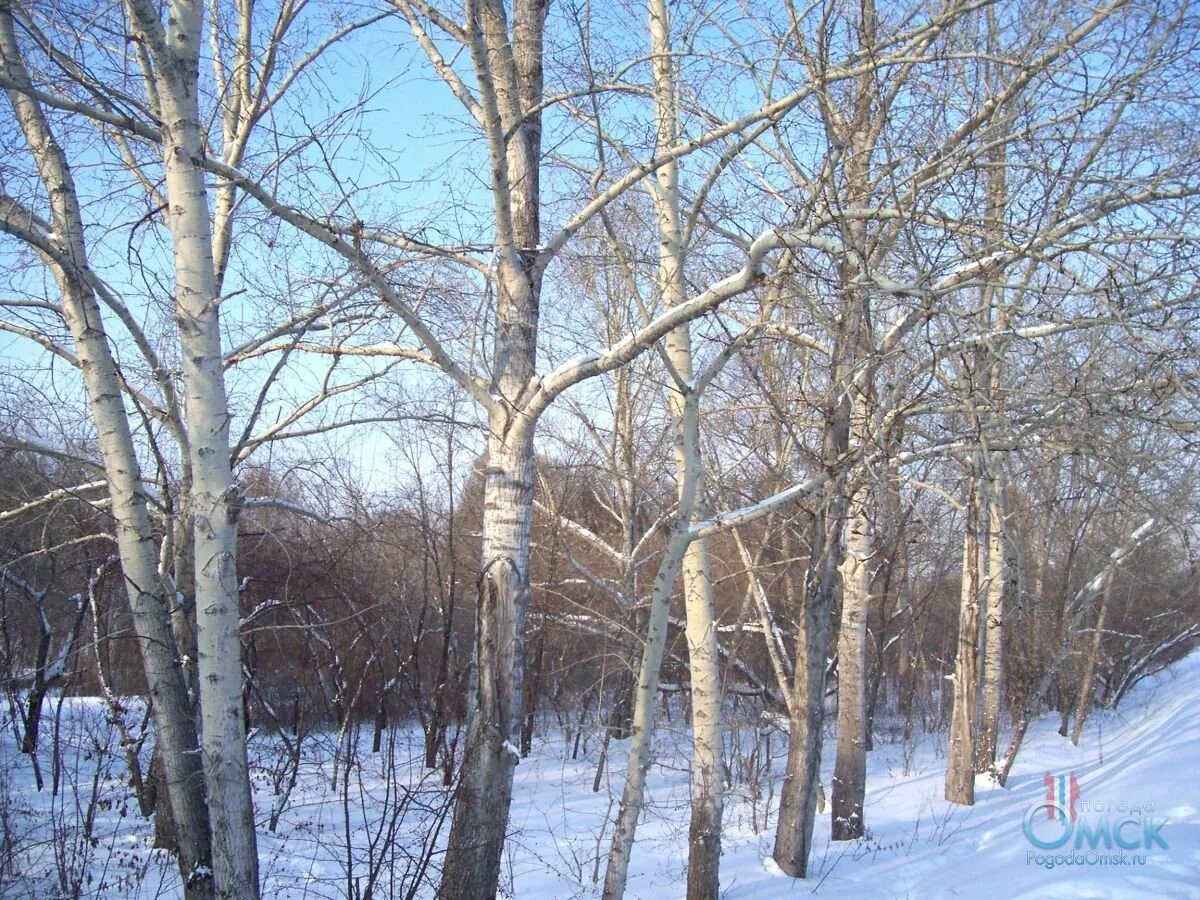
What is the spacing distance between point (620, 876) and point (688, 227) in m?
3.86

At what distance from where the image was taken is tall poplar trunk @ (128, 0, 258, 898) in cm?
382

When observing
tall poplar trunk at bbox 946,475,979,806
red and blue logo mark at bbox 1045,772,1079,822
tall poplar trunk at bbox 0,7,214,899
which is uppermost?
tall poplar trunk at bbox 0,7,214,899

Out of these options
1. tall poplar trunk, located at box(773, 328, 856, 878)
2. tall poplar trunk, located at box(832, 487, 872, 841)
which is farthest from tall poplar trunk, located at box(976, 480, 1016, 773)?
tall poplar trunk, located at box(773, 328, 856, 878)

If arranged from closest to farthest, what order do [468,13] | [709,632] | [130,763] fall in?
[468,13]
[709,632]
[130,763]

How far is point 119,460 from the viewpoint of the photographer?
4645 mm

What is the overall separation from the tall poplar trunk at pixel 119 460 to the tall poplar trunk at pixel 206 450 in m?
0.83

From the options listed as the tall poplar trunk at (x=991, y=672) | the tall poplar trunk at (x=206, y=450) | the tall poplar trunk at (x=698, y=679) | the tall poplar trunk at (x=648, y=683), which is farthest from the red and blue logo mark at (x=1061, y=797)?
the tall poplar trunk at (x=206, y=450)

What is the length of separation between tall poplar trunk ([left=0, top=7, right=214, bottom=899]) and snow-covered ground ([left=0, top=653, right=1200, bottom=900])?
0.75 metres

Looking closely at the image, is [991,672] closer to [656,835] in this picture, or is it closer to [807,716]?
[656,835]

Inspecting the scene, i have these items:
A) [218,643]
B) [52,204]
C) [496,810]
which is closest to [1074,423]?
[496,810]

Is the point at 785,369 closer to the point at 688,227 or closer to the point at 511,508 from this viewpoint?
the point at 688,227

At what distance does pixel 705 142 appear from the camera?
4270 mm

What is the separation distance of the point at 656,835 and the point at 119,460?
25.0 feet

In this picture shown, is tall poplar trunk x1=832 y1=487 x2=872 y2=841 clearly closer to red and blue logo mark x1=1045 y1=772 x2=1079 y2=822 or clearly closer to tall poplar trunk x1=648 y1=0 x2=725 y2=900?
red and blue logo mark x1=1045 y1=772 x2=1079 y2=822
